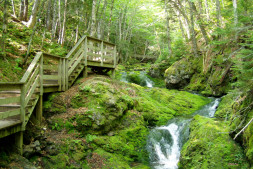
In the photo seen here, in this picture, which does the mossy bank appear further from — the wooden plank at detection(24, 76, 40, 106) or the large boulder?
the large boulder

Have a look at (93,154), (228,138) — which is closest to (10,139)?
(93,154)

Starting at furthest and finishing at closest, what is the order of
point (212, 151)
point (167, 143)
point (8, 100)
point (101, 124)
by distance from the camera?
point (167, 143) < point (101, 124) < point (212, 151) < point (8, 100)

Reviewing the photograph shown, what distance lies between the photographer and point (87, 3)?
16031mm

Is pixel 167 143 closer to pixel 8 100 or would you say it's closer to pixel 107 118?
pixel 107 118

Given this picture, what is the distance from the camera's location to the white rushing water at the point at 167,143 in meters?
6.95

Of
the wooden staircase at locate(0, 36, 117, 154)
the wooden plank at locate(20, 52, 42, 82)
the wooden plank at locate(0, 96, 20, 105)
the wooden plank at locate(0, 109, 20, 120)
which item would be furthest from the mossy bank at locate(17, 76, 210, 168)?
the wooden plank at locate(20, 52, 42, 82)

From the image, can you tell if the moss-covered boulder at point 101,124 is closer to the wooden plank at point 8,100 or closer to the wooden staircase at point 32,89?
the wooden staircase at point 32,89

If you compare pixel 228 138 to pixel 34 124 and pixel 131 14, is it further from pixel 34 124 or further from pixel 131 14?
pixel 131 14

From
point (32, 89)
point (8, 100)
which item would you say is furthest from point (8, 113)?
point (32, 89)

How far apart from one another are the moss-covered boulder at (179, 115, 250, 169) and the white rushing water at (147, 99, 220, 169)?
2.28 ft

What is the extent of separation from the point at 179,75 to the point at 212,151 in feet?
34.3

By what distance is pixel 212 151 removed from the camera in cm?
574

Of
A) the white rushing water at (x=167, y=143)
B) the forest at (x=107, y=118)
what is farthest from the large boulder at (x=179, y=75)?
the white rushing water at (x=167, y=143)

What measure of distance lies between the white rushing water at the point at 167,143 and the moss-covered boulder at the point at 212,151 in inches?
27.4
